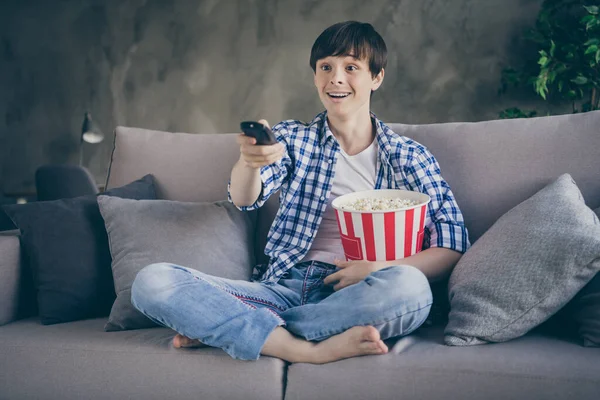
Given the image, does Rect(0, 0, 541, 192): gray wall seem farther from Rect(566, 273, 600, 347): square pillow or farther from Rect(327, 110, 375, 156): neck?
Rect(566, 273, 600, 347): square pillow

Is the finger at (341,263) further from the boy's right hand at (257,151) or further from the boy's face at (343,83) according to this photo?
the boy's face at (343,83)

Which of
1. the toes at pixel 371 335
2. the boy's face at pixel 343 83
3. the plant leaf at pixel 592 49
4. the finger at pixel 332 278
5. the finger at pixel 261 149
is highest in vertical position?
the plant leaf at pixel 592 49

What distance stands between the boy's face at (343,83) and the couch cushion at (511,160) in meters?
0.31

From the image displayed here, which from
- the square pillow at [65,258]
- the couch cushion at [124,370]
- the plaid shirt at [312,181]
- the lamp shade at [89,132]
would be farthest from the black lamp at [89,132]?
the couch cushion at [124,370]

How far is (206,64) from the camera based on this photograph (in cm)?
412

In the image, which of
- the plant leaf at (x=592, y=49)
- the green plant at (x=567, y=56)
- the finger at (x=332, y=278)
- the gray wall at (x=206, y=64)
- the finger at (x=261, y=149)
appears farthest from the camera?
the gray wall at (x=206, y=64)

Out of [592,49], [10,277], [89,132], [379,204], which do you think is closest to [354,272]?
[379,204]

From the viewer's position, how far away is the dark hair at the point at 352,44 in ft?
5.43

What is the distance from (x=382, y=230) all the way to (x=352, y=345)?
31 centimetres

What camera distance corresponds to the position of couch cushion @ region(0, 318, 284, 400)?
120 centimetres

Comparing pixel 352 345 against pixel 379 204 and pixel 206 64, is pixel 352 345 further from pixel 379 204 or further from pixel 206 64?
pixel 206 64

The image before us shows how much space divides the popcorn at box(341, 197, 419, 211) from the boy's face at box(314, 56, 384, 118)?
347 mm

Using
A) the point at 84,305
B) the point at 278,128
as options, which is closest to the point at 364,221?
the point at 278,128

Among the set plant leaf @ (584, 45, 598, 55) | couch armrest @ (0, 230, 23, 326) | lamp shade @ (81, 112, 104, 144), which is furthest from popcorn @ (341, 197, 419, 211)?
lamp shade @ (81, 112, 104, 144)
